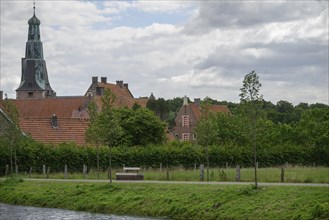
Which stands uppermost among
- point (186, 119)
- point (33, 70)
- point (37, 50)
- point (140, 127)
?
point (37, 50)

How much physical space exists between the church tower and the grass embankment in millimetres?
81860

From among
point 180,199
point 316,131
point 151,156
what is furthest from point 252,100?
point 316,131

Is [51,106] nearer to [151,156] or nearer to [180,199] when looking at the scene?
[151,156]

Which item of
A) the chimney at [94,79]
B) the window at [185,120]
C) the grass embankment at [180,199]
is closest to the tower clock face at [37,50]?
the chimney at [94,79]

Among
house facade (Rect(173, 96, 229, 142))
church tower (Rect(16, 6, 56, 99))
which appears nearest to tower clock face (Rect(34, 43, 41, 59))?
church tower (Rect(16, 6, 56, 99))

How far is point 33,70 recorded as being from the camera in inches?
5157

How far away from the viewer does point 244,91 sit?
36344 millimetres

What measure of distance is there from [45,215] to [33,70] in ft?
321

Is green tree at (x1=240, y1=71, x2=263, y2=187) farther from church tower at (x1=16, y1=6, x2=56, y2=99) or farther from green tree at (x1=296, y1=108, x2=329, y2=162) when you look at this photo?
church tower at (x1=16, y1=6, x2=56, y2=99)

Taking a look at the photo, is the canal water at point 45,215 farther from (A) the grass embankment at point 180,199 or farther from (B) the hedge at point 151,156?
(B) the hedge at point 151,156

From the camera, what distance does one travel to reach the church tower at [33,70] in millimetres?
124744

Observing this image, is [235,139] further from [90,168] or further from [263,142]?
[90,168]

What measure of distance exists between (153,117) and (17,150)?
62.0 ft

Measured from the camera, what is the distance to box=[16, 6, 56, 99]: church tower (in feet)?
409
